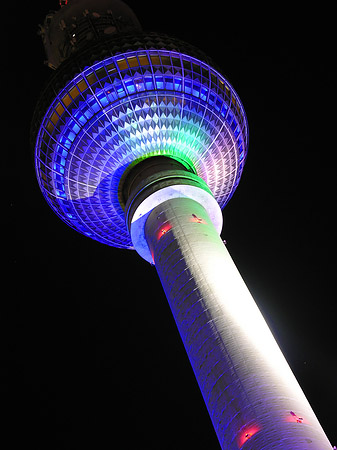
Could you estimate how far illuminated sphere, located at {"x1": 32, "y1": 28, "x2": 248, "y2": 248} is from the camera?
1692 cm

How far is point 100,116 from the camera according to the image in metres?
16.9

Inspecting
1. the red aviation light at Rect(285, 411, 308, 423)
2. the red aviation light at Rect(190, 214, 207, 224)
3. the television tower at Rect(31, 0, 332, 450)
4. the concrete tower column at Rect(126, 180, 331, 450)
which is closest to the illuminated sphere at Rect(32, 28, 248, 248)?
the television tower at Rect(31, 0, 332, 450)

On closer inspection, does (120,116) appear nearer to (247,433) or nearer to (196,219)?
(196,219)

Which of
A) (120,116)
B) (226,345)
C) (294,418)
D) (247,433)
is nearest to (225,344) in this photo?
(226,345)

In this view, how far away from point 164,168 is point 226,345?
25.6ft

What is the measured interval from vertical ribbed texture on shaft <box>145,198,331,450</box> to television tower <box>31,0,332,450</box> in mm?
38

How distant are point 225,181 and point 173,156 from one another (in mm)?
3496

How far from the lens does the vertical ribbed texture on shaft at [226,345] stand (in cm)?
984

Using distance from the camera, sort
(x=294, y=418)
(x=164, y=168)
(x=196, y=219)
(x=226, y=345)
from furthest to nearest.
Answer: (x=164, y=168)
(x=196, y=219)
(x=226, y=345)
(x=294, y=418)

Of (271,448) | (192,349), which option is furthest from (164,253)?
(271,448)

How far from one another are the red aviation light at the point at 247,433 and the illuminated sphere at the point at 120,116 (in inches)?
423

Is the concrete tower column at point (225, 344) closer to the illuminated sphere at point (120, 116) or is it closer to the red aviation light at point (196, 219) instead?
the red aviation light at point (196, 219)

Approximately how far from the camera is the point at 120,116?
1695 centimetres

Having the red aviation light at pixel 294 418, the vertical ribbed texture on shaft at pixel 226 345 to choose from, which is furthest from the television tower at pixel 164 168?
the red aviation light at pixel 294 418
